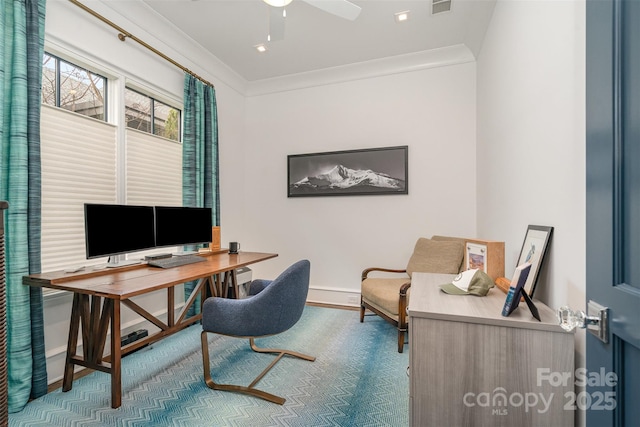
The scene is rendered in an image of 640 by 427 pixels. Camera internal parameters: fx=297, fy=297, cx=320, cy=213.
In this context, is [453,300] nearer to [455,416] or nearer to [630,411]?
[455,416]

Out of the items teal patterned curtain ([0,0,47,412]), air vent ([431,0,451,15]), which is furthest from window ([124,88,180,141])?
air vent ([431,0,451,15])

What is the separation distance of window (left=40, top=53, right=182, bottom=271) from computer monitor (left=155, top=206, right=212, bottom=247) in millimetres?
360

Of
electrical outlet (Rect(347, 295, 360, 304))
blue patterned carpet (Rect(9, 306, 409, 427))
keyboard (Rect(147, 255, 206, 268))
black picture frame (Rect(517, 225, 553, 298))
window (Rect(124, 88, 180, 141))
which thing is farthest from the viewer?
electrical outlet (Rect(347, 295, 360, 304))

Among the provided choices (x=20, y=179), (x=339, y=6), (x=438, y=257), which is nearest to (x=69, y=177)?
(x=20, y=179)

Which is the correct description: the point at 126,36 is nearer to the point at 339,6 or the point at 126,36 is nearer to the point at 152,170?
the point at 152,170

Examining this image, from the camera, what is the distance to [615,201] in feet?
2.20

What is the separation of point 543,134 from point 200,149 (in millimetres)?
2900

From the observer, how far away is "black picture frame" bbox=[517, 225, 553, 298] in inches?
53.1

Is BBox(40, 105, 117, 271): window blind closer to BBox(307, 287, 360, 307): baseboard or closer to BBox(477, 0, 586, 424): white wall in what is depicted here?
BBox(307, 287, 360, 307): baseboard

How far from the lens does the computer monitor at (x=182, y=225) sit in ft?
8.15

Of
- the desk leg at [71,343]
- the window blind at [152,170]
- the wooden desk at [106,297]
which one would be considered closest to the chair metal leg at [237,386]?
the wooden desk at [106,297]

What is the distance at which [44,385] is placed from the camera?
1.89m

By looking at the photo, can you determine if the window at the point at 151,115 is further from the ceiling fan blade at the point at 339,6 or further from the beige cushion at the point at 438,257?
the beige cushion at the point at 438,257

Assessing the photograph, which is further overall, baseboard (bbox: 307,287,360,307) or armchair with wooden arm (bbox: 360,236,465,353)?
baseboard (bbox: 307,287,360,307)
